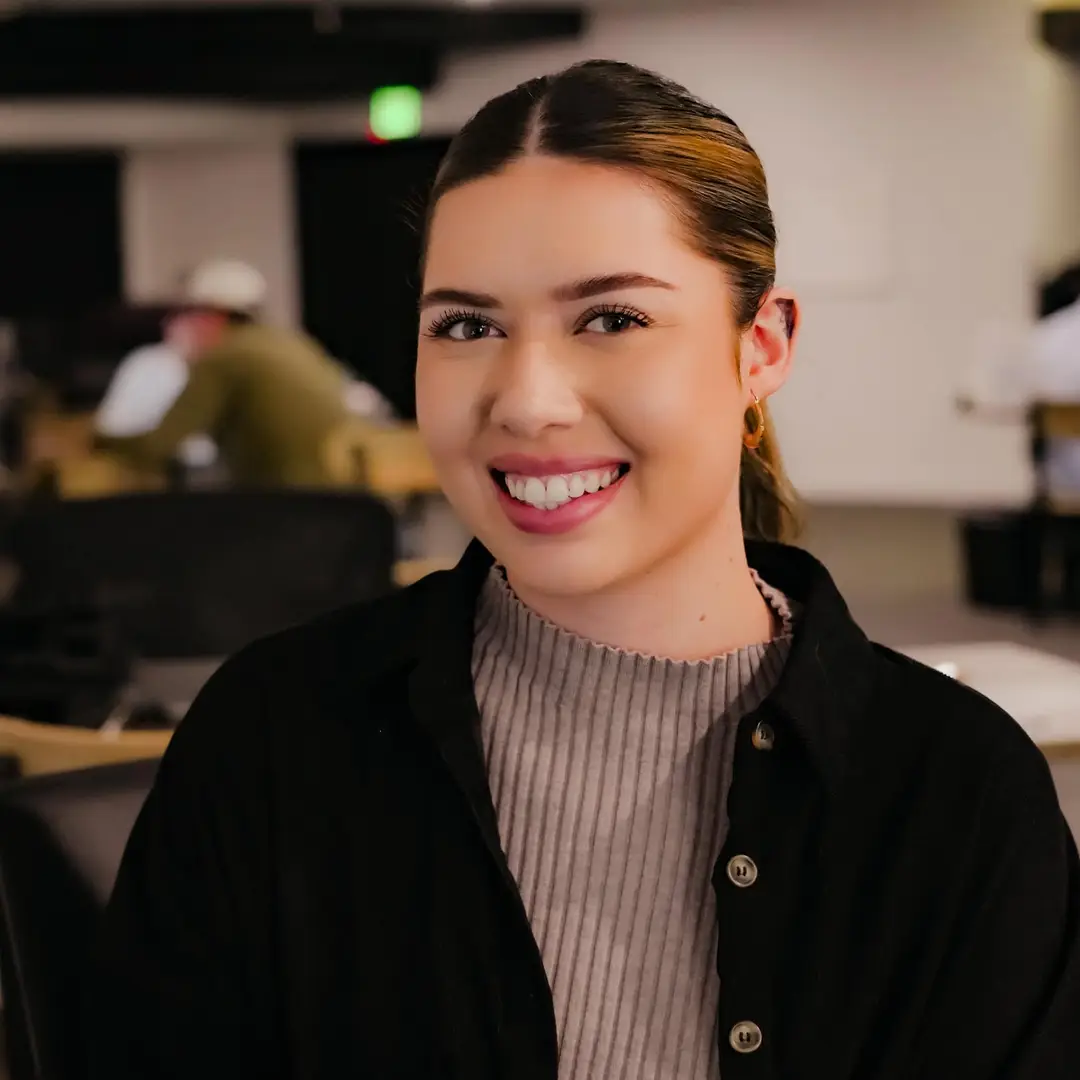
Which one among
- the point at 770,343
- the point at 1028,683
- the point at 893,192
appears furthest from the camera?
the point at 893,192

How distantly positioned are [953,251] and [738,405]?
7.48 m

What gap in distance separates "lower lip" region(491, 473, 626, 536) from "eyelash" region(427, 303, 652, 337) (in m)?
0.09

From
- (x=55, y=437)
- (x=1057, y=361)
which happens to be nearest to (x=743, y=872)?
(x=1057, y=361)

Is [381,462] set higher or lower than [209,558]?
lower

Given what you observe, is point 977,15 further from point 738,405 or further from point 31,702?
point 738,405

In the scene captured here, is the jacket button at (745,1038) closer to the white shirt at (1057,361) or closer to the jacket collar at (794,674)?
the jacket collar at (794,674)

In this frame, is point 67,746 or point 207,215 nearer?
point 67,746

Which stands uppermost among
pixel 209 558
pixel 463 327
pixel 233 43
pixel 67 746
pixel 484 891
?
pixel 233 43

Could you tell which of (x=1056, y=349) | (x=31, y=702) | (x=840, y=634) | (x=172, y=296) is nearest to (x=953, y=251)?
(x=1056, y=349)

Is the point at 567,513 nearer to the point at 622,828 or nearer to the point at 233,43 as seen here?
the point at 622,828

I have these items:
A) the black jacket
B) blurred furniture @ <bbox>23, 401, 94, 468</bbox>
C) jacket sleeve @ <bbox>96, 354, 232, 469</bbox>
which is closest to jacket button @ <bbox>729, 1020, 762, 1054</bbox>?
the black jacket

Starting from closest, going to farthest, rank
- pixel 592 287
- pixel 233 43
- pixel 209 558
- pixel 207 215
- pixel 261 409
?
pixel 592 287 < pixel 209 558 < pixel 261 409 < pixel 233 43 < pixel 207 215

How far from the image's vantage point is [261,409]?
5289mm

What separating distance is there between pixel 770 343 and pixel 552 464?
190 millimetres
